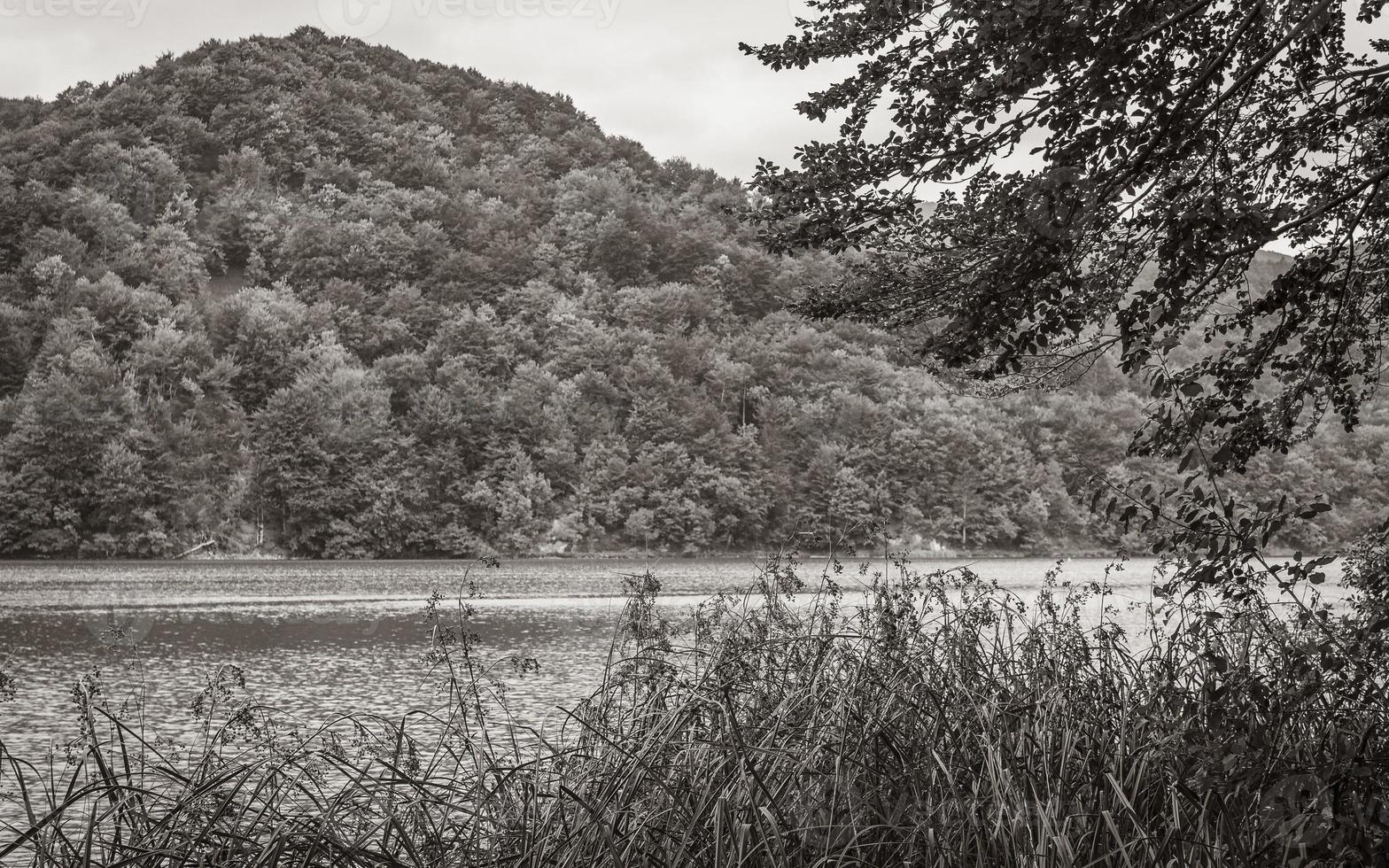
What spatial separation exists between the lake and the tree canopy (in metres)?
1.75

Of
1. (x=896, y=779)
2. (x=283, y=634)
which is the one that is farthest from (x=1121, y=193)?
(x=283, y=634)

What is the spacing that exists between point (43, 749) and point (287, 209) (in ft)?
275

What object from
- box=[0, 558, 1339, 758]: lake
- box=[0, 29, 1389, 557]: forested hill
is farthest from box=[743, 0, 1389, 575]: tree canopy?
box=[0, 29, 1389, 557]: forested hill

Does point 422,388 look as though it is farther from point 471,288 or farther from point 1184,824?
point 1184,824

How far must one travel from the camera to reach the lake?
12.3 m

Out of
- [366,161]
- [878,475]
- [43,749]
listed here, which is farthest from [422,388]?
[43,749]

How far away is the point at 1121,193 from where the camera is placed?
456cm

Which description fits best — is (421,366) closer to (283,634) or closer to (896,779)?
(283,634)

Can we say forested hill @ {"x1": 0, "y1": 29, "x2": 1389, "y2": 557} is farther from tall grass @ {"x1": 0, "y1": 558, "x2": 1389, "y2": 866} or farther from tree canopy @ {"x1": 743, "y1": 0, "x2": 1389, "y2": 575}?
tall grass @ {"x1": 0, "y1": 558, "x2": 1389, "y2": 866}

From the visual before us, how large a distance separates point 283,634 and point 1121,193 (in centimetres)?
1805

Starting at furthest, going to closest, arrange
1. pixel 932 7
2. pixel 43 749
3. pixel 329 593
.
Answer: pixel 329 593
pixel 43 749
pixel 932 7

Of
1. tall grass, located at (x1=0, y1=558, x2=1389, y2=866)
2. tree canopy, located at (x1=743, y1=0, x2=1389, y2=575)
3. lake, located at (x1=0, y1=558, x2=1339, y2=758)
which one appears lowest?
lake, located at (x1=0, y1=558, x2=1339, y2=758)

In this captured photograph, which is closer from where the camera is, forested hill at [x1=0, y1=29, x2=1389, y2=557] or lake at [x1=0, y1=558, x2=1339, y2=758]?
lake at [x1=0, y1=558, x2=1339, y2=758]

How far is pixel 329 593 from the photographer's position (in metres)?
31.2
